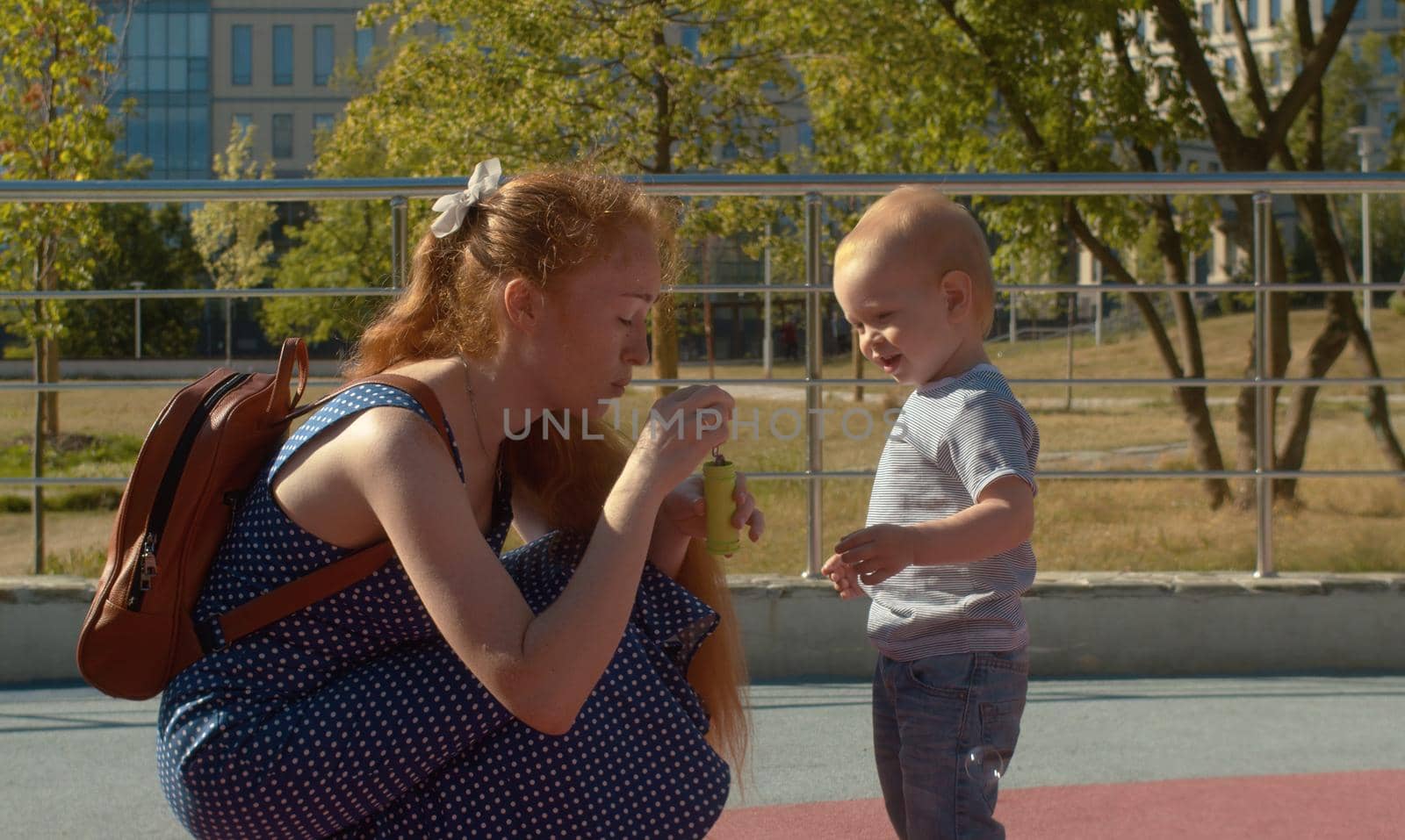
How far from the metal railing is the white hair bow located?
2005 millimetres

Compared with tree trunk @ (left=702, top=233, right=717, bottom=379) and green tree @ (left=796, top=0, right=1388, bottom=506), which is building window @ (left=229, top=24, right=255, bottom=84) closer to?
tree trunk @ (left=702, top=233, right=717, bottom=379)

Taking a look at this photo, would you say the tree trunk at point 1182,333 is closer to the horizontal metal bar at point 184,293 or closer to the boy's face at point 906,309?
the horizontal metal bar at point 184,293

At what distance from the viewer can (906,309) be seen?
2.47 m

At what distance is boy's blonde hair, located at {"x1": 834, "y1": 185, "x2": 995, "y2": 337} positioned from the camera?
2486mm

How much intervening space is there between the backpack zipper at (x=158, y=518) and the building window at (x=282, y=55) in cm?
6061

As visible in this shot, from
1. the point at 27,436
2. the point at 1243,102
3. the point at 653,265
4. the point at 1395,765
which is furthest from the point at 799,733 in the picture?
the point at 1243,102

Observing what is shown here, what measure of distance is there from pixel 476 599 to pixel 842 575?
2.11 feet

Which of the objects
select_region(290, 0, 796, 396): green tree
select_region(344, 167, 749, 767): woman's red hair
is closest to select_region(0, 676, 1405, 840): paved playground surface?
select_region(344, 167, 749, 767): woman's red hair

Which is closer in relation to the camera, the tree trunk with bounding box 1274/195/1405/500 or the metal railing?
the metal railing

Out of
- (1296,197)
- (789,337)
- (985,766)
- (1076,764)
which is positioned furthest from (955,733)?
(789,337)

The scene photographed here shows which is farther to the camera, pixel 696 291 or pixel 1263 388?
pixel 1263 388

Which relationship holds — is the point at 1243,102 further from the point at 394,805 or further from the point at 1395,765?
the point at 394,805

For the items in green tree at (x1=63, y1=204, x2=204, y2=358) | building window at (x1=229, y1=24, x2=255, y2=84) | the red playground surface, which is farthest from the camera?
building window at (x1=229, y1=24, x2=255, y2=84)

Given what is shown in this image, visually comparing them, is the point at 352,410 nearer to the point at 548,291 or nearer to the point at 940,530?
the point at 548,291
